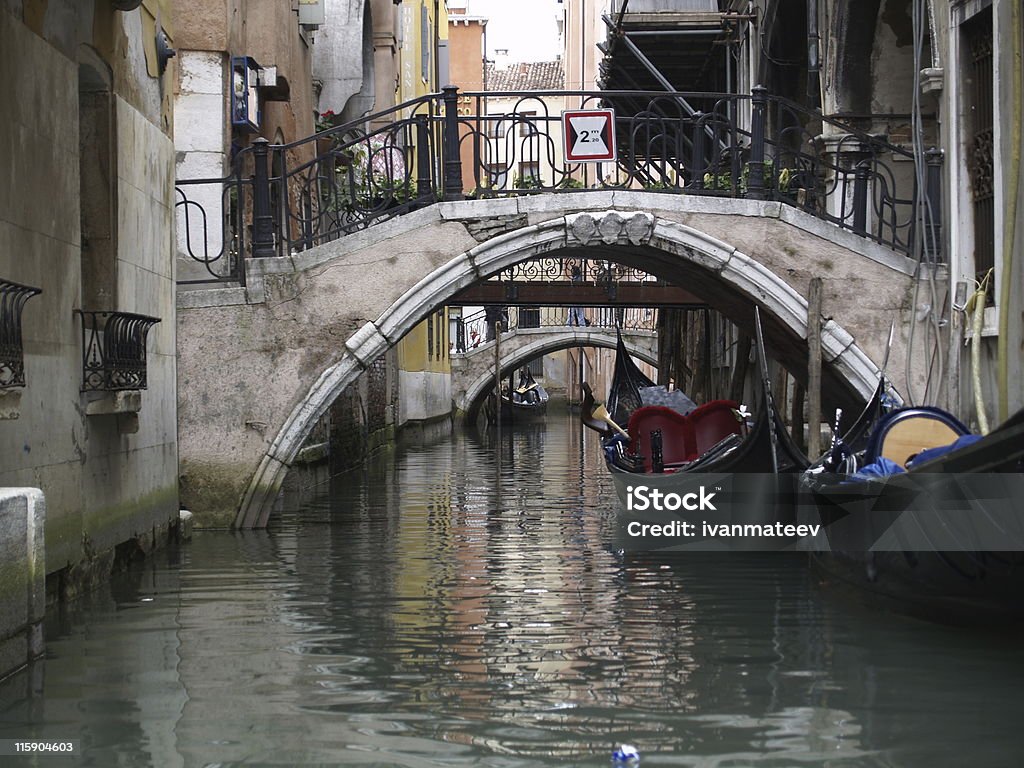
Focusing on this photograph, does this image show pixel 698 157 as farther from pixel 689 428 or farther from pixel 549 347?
pixel 549 347

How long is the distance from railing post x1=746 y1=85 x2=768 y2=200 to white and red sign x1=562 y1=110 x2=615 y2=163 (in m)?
0.77

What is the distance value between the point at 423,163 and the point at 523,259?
768 millimetres

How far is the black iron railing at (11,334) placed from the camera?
14.3 ft

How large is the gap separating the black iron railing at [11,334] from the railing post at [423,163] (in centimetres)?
379

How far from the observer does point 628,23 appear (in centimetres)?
1113

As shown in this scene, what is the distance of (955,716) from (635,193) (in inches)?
185

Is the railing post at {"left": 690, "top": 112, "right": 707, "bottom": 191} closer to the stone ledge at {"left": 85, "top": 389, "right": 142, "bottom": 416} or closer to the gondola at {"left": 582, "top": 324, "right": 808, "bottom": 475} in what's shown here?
the gondola at {"left": 582, "top": 324, "right": 808, "bottom": 475}

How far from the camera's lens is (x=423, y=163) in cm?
812

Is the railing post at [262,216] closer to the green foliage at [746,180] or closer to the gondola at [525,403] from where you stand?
the green foliage at [746,180]

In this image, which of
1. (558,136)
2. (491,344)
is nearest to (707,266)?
(491,344)

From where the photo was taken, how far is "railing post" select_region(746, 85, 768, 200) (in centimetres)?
794

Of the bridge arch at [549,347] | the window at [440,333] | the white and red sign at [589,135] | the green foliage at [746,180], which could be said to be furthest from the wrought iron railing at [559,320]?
the white and red sign at [589,135]

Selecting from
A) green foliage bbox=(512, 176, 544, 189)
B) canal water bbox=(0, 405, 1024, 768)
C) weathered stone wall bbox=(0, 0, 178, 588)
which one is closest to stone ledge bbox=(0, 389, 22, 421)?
weathered stone wall bbox=(0, 0, 178, 588)

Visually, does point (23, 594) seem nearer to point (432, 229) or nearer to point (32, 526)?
point (32, 526)
